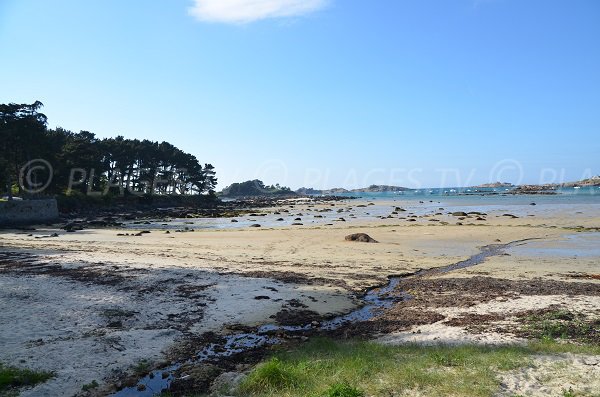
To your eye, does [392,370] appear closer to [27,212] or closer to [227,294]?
[227,294]

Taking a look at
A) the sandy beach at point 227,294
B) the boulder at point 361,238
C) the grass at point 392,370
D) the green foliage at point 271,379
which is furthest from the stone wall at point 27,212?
the green foliage at point 271,379

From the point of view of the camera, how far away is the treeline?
5350cm

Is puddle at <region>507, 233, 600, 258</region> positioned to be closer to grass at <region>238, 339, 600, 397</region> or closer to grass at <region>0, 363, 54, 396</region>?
grass at <region>238, 339, 600, 397</region>

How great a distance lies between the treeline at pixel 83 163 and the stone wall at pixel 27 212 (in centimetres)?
229

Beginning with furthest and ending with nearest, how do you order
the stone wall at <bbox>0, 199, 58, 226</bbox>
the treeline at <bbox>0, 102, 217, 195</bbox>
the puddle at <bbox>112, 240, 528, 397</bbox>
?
the treeline at <bbox>0, 102, 217, 195</bbox>
the stone wall at <bbox>0, 199, 58, 226</bbox>
the puddle at <bbox>112, 240, 528, 397</bbox>

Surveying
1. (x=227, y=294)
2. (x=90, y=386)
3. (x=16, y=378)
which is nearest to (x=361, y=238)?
(x=227, y=294)

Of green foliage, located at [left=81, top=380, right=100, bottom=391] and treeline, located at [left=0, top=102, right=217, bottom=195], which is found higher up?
treeline, located at [left=0, top=102, right=217, bottom=195]

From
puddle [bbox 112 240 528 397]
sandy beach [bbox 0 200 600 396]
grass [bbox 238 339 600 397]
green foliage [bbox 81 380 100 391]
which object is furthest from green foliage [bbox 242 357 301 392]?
green foliage [bbox 81 380 100 391]

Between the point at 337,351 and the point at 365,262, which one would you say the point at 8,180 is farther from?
the point at 337,351

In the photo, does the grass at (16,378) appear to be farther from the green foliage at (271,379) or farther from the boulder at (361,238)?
the boulder at (361,238)

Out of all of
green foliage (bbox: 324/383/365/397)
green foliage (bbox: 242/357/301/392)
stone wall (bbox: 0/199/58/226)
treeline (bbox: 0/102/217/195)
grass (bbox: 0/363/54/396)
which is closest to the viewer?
green foliage (bbox: 324/383/365/397)

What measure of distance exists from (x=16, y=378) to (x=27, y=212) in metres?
49.0

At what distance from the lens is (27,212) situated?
4903 centimetres

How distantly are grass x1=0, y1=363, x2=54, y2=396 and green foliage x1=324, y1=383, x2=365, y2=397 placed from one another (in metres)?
6.07
